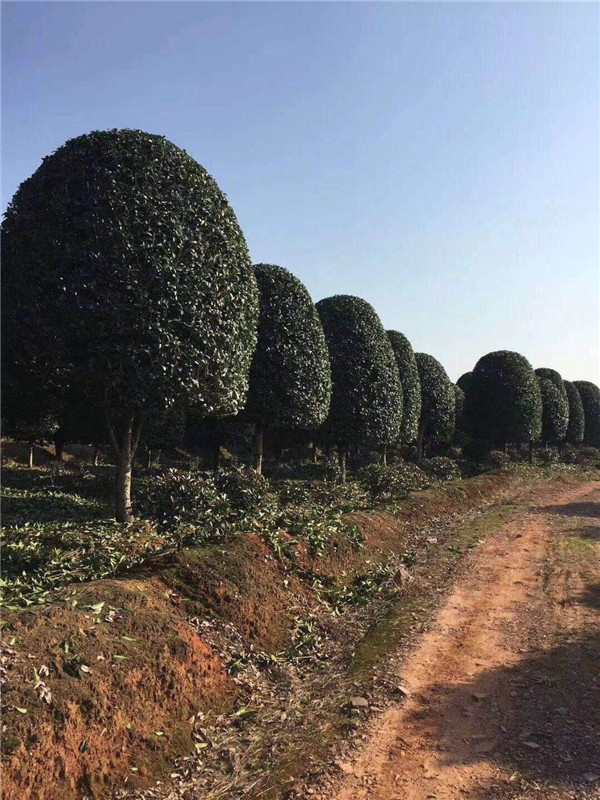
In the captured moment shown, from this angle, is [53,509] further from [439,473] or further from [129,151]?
[439,473]

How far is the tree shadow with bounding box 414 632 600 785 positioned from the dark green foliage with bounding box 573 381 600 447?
54.1m

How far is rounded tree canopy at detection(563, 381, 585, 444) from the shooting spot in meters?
48.6

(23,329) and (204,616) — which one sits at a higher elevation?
(23,329)

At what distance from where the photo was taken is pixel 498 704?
17.0 ft

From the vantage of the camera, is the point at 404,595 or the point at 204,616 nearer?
the point at 204,616

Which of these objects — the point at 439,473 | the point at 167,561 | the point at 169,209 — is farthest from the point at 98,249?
the point at 439,473

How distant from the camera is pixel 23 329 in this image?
923 centimetres

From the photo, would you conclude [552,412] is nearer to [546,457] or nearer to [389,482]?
[546,457]

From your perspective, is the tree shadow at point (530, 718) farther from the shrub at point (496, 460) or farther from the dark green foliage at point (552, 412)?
the dark green foliage at point (552, 412)

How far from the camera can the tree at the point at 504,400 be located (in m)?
32.2

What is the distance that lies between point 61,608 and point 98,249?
20.3ft

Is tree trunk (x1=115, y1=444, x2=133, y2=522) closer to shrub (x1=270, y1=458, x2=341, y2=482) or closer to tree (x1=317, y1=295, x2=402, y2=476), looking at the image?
shrub (x1=270, y1=458, x2=341, y2=482)

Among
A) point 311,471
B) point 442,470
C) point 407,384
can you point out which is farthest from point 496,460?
point 311,471

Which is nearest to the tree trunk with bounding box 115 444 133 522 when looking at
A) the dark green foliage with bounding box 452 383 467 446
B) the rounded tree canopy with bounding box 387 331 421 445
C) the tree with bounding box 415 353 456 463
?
the rounded tree canopy with bounding box 387 331 421 445
